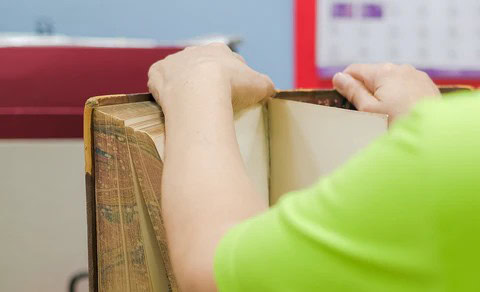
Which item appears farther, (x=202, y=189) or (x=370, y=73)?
(x=370, y=73)

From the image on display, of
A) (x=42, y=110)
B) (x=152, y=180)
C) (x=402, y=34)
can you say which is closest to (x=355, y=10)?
(x=402, y=34)

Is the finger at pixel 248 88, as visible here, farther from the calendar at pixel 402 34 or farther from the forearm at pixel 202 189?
the calendar at pixel 402 34

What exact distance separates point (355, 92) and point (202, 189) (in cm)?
28

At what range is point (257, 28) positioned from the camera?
5.82 feet

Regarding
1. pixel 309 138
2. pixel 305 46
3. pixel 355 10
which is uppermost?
pixel 355 10

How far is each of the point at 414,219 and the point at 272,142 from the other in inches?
13.7

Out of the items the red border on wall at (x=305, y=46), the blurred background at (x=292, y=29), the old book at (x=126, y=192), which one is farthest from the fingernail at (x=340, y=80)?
the red border on wall at (x=305, y=46)

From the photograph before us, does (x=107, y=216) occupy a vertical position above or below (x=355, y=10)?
below

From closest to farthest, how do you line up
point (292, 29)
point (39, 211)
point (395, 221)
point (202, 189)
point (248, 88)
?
point (395, 221) < point (202, 189) < point (248, 88) < point (39, 211) < point (292, 29)

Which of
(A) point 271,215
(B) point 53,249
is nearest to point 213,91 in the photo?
(A) point 271,215

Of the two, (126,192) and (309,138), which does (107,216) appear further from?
(309,138)

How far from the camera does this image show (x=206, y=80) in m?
0.49

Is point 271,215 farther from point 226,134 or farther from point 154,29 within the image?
point 154,29

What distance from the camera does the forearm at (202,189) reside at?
0.38 m
